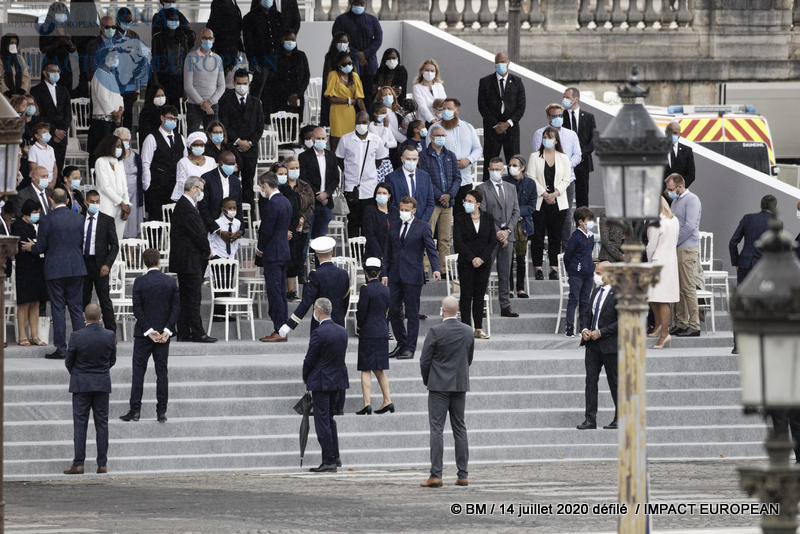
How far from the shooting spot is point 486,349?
20.5 m

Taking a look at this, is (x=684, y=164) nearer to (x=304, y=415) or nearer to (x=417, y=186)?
(x=417, y=186)

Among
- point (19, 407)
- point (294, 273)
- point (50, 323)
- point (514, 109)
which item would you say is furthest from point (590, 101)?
point (19, 407)

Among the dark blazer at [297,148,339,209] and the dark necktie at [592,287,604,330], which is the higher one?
the dark blazer at [297,148,339,209]

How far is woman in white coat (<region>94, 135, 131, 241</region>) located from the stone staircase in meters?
1.80

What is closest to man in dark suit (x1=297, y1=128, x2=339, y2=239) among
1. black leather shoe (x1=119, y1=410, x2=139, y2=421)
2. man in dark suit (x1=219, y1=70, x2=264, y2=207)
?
man in dark suit (x1=219, y1=70, x2=264, y2=207)

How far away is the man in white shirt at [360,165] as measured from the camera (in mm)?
22000

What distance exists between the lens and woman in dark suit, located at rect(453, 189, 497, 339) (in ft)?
66.4

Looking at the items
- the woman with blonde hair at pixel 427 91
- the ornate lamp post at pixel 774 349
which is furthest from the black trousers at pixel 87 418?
the ornate lamp post at pixel 774 349

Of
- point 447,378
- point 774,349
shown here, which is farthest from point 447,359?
point 774,349

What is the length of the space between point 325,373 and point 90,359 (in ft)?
7.35

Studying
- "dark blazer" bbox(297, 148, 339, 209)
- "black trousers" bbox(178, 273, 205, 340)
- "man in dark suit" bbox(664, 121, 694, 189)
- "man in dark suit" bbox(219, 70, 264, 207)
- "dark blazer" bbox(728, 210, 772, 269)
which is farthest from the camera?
"man in dark suit" bbox(219, 70, 264, 207)

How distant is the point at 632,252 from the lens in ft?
37.7

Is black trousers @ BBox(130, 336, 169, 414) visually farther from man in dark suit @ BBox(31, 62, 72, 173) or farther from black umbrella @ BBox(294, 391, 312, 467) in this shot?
man in dark suit @ BBox(31, 62, 72, 173)

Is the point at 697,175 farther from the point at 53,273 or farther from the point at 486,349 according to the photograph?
the point at 53,273
